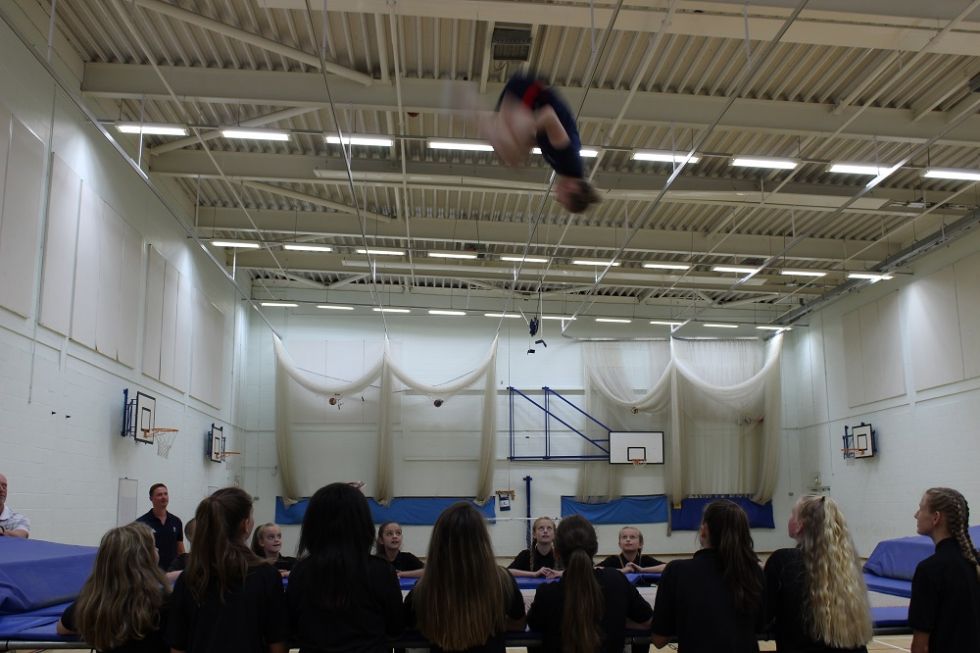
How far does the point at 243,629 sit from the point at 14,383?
694 cm

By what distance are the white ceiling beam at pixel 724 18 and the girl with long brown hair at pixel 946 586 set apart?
627cm

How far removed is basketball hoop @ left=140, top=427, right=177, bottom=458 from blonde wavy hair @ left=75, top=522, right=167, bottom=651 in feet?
32.2

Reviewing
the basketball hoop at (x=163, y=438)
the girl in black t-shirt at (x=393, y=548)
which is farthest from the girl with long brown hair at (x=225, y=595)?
the basketball hoop at (x=163, y=438)

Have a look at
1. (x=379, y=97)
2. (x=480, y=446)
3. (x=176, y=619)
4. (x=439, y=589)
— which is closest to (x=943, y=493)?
(x=439, y=589)

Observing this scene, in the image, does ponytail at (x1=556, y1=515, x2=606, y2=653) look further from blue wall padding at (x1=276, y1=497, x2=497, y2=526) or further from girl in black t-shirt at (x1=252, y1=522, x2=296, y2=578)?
blue wall padding at (x1=276, y1=497, x2=497, y2=526)

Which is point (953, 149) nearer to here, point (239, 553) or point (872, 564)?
point (872, 564)

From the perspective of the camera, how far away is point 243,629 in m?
3.18

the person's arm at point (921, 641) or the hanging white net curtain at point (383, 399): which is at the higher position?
the hanging white net curtain at point (383, 399)

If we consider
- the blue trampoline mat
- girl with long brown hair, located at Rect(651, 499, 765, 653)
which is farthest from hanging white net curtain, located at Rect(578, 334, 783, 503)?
girl with long brown hair, located at Rect(651, 499, 765, 653)

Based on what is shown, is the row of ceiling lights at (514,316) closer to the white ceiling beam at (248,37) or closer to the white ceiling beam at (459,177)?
the white ceiling beam at (459,177)

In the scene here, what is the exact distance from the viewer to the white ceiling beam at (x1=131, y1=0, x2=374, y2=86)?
8.81 metres

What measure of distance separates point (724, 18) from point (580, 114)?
96.6 inches

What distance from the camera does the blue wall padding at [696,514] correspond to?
19.7m

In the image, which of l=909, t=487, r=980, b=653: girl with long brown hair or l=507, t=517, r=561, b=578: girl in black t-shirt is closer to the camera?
l=909, t=487, r=980, b=653: girl with long brown hair
